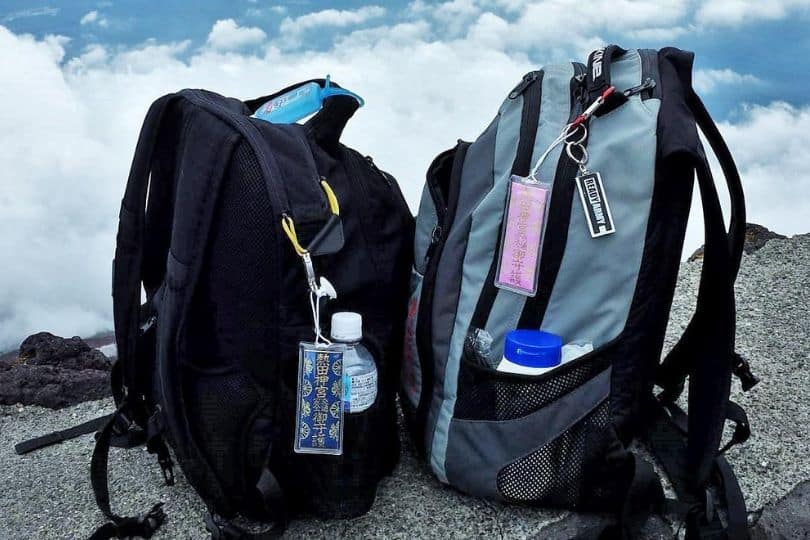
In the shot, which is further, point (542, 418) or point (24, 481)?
point (24, 481)

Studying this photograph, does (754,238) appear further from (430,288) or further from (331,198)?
(331,198)

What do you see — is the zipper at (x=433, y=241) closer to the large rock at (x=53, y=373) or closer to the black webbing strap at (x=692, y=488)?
the black webbing strap at (x=692, y=488)

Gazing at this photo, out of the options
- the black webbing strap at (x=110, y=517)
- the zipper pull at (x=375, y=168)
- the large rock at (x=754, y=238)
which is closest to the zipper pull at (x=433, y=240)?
the zipper pull at (x=375, y=168)

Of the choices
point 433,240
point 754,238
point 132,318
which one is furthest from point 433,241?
point 754,238

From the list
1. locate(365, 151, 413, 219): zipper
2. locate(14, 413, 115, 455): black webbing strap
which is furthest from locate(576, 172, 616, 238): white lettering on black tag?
locate(14, 413, 115, 455): black webbing strap

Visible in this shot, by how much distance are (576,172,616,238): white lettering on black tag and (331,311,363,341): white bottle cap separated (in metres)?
0.41

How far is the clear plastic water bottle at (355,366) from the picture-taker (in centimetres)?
116

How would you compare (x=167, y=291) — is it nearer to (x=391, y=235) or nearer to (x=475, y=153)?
(x=391, y=235)

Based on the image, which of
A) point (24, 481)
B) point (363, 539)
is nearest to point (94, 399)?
point (24, 481)

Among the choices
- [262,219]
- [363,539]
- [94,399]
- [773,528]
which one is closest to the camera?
[262,219]

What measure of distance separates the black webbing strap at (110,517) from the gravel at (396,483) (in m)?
0.02

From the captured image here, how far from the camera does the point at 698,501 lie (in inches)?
52.6

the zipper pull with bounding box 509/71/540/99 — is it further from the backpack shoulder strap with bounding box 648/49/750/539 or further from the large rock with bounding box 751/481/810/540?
the large rock with bounding box 751/481/810/540

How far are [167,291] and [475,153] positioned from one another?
573mm
